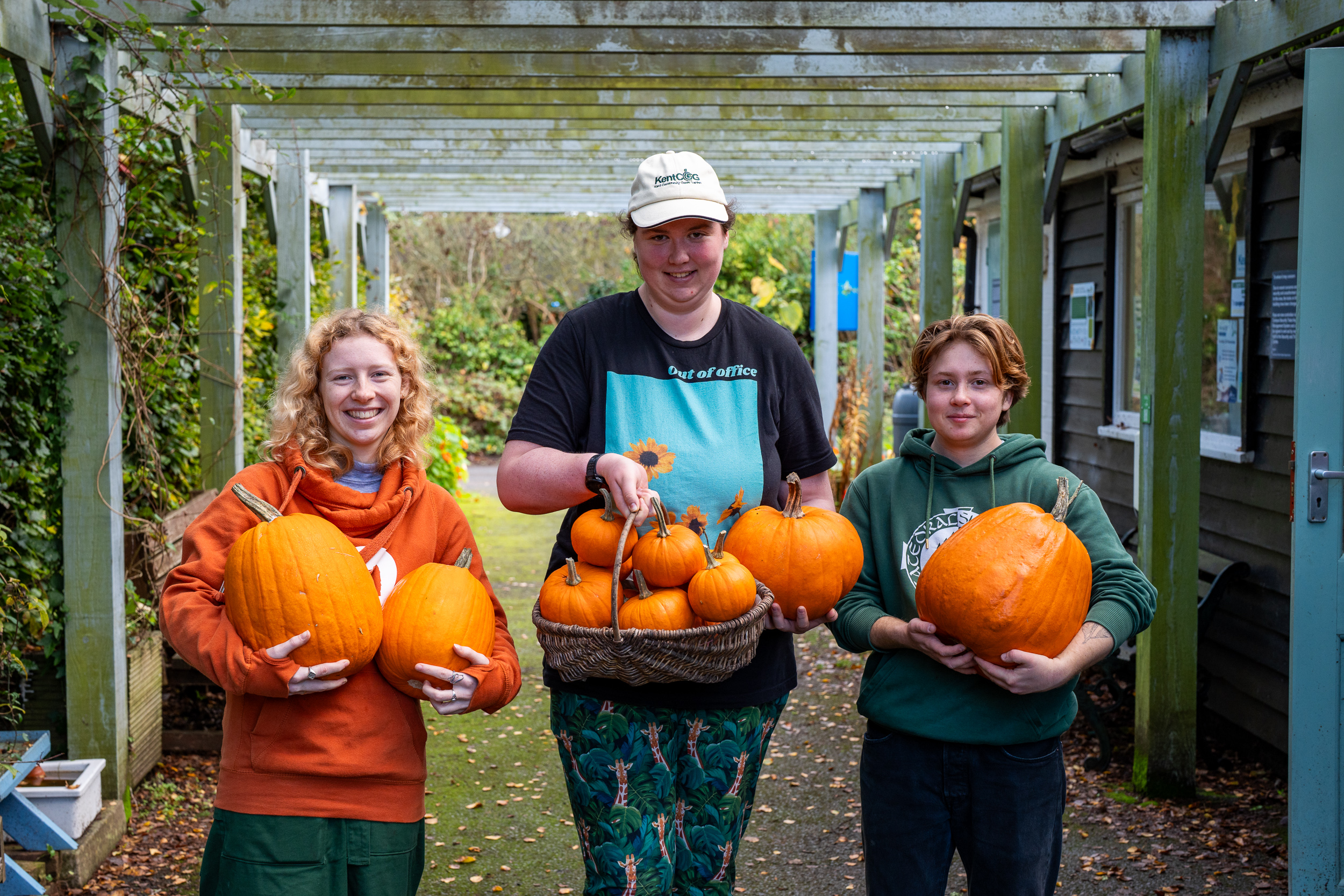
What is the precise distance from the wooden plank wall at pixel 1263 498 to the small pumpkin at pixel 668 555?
363cm

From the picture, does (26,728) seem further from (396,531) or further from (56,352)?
(396,531)

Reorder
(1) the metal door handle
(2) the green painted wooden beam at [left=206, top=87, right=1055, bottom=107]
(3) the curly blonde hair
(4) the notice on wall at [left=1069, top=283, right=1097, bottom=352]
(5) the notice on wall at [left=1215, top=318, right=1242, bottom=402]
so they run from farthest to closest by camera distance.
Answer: (4) the notice on wall at [left=1069, top=283, right=1097, bottom=352], (2) the green painted wooden beam at [left=206, top=87, right=1055, bottom=107], (5) the notice on wall at [left=1215, top=318, right=1242, bottom=402], (1) the metal door handle, (3) the curly blonde hair

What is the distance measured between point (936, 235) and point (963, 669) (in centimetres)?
569

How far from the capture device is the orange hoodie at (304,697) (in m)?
2.07

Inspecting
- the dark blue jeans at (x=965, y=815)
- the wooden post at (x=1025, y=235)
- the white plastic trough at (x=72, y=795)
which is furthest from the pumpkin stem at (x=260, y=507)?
the wooden post at (x=1025, y=235)

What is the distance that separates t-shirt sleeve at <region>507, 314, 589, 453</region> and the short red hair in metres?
0.69

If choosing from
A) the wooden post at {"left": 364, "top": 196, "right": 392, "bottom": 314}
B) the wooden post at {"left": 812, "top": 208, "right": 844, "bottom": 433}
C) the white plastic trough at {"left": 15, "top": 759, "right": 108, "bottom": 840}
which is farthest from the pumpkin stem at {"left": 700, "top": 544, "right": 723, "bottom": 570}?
the wooden post at {"left": 364, "top": 196, "right": 392, "bottom": 314}

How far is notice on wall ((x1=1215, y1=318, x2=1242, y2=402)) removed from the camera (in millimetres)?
5480

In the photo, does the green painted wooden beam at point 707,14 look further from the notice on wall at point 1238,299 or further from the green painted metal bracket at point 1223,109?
the notice on wall at point 1238,299

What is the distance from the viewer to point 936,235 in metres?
7.47

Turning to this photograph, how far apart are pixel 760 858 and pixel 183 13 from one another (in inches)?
139

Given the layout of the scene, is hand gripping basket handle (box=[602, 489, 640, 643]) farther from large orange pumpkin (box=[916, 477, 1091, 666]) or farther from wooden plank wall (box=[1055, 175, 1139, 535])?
wooden plank wall (box=[1055, 175, 1139, 535])

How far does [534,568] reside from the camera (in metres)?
9.03

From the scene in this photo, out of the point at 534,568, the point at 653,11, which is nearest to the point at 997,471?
the point at 653,11
